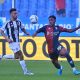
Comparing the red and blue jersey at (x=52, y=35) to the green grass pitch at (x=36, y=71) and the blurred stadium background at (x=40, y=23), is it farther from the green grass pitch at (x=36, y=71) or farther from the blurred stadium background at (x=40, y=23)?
the blurred stadium background at (x=40, y=23)

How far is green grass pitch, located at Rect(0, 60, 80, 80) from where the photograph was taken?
12.4 metres

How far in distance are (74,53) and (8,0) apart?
3376 mm

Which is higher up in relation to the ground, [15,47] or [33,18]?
[33,18]

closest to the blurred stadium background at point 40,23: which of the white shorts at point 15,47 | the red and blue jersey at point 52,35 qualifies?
the red and blue jersey at point 52,35

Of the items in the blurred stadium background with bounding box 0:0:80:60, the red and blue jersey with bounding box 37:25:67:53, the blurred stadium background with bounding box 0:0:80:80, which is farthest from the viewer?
the blurred stadium background with bounding box 0:0:80:60

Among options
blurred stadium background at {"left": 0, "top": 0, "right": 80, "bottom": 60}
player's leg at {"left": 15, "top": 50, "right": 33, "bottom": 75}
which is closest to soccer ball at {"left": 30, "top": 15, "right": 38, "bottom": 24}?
blurred stadium background at {"left": 0, "top": 0, "right": 80, "bottom": 60}

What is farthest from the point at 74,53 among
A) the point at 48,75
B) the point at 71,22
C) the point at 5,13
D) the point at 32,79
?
the point at 32,79

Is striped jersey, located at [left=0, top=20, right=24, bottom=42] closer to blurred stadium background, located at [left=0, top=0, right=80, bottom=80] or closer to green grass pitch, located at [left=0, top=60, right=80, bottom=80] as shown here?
green grass pitch, located at [left=0, top=60, right=80, bottom=80]

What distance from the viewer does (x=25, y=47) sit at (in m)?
18.1

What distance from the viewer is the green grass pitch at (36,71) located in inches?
488

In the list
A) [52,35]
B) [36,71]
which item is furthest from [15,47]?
[36,71]

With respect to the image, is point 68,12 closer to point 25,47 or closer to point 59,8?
point 59,8

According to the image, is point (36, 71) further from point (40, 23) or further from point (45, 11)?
point (45, 11)

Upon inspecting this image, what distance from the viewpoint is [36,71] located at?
1427 centimetres
